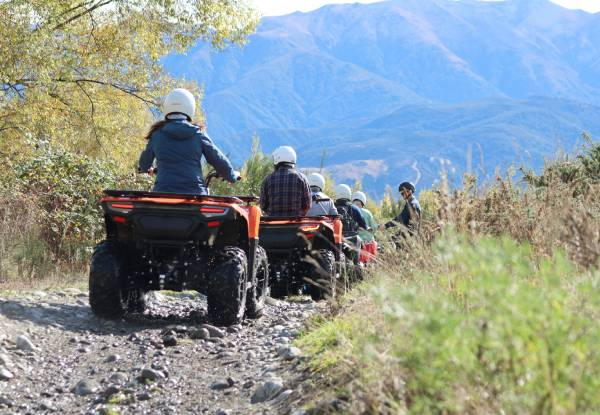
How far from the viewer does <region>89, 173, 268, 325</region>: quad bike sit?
26.1 feet

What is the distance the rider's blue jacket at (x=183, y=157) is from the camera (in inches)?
341

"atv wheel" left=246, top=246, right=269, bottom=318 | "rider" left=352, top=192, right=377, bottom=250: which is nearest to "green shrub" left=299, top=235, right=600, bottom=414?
"atv wheel" left=246, top=246, right=269, bottom=318

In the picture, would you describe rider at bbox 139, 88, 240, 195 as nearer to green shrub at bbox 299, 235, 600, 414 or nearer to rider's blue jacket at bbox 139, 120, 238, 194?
rider's blue jacket at bbox 139, 120, 238, 194

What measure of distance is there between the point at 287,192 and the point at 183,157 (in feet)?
9.51

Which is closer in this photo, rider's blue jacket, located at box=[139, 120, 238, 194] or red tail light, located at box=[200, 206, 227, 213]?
red tail light, located at box=[200, 206, 227, 213]

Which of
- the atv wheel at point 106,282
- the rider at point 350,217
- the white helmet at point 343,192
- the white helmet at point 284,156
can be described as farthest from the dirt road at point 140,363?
the white helmet at point 343,192

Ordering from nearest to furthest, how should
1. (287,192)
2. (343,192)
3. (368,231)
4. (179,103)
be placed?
(179,103)
(287,192)
(368,231)
(343,192)

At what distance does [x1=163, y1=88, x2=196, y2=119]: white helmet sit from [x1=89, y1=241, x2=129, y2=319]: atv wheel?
4.71 ft

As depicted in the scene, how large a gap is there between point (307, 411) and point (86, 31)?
17477 millimetres

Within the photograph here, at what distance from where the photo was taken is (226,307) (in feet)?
26.9

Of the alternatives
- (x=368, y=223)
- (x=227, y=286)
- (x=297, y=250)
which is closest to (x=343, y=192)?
(x=368, y=223)

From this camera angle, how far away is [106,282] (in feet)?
26.8

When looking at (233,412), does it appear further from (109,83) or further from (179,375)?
(109,83)

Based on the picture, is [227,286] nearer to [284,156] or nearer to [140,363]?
[140,363]
